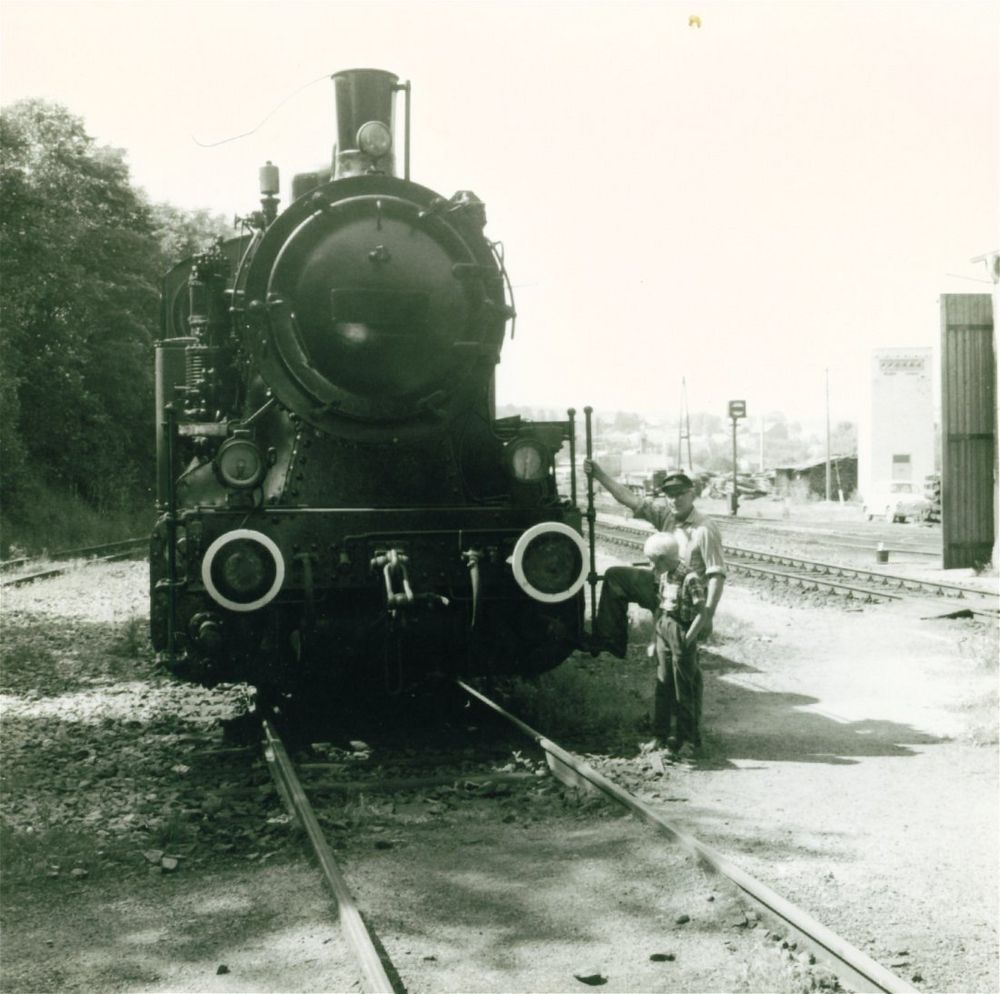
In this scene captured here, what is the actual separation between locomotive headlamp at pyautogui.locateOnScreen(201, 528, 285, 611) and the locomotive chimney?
2.33 metres

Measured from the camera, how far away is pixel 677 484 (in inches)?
266

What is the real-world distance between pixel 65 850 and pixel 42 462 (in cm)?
2322

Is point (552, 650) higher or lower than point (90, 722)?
higher

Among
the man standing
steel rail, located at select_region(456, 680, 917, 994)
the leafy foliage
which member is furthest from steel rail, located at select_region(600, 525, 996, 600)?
the leafy foliage

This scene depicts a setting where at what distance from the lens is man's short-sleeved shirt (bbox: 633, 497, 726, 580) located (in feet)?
21.5

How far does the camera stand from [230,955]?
3.79 m

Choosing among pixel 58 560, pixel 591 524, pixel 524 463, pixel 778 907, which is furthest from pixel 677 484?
pixel 58 560

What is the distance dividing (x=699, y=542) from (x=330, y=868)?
3.04 metres

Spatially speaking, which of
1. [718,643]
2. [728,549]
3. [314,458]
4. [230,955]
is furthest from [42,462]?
[230,955]

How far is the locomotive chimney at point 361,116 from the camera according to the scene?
22.8 feet

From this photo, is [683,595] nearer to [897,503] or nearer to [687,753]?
[687,753]

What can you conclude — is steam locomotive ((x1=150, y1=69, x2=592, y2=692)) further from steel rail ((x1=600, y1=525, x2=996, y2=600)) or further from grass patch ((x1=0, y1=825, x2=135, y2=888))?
steel rail ((x1=600, y1=525, x2=996, y2=600))

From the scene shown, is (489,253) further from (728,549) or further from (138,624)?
(728,549)

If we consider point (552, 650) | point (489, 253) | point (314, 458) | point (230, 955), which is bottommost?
point (230, 955)
